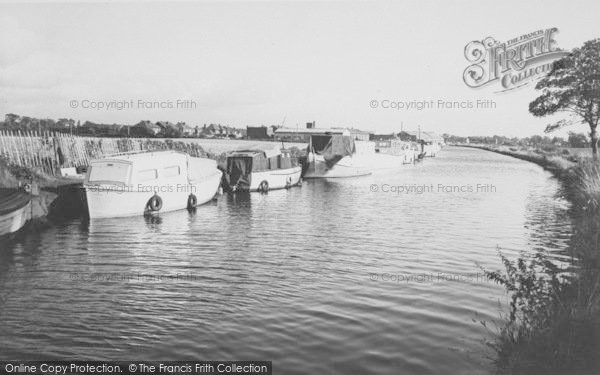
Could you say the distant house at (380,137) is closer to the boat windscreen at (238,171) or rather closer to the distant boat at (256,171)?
the distant boat at (256,171)

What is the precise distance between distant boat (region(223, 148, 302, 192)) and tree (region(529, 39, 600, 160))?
899 inches

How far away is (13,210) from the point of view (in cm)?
1688

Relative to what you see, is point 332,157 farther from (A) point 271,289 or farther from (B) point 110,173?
(A) point 271,289

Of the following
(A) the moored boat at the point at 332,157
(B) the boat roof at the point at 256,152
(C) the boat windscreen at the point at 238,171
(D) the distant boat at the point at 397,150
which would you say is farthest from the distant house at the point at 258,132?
(C) the boat windscreen at the point at 238,171

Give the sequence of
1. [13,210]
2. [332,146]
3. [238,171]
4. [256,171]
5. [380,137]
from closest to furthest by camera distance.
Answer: [13,210] < [238,171] < [256,171] < [332,146] < [380,137]

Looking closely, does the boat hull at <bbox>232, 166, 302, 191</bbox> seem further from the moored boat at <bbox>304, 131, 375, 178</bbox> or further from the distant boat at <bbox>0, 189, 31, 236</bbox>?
the distant boat at <bbox>0, 189, 31, 236</bbox>

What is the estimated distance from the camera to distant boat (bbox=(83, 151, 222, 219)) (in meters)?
22.8

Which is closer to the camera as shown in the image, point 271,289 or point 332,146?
point 271,289

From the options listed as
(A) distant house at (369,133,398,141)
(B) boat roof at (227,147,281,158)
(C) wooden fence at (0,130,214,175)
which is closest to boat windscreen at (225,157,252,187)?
(B) boat roof at (227,147,281,158)

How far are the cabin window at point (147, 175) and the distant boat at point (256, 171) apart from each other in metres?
11.7

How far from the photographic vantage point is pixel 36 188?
69.4 feet

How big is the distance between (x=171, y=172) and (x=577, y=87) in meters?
33.1

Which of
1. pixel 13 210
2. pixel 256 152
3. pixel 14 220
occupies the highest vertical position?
pixel 256 152

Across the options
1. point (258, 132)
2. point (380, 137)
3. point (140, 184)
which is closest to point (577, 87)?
point (140, 184)
